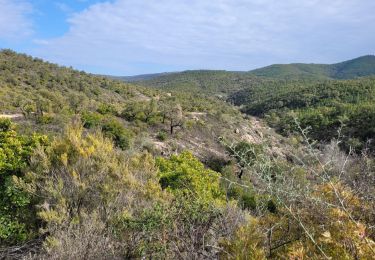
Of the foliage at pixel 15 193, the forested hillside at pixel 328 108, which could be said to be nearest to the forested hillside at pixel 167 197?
the foliage at pixel 15 193

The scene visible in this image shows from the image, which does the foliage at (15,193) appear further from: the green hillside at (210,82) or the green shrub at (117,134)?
the green hillside at (210,82)

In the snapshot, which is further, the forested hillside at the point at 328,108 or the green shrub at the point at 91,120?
the forested hillside at the point at 328,108

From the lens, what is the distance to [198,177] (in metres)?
16.6

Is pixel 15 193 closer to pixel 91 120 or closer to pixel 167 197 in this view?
pixel 167 197

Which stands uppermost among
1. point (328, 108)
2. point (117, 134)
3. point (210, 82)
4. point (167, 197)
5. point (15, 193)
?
point (210, 82)

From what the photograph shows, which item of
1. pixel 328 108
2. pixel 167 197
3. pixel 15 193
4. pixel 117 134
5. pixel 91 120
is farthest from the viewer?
pixel 328 108

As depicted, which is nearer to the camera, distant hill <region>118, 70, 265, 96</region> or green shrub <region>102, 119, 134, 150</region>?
green shrub <region>102, 119, 134, 150</region>

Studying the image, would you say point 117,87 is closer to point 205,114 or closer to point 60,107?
point 205,114

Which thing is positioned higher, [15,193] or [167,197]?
[15,193]

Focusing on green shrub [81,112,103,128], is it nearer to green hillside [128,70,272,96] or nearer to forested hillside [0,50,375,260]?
forested hillside [0,50,375,260]

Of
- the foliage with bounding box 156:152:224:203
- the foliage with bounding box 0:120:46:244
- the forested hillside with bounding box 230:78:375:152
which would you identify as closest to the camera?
the foliage with bounding box 0:120:46:244

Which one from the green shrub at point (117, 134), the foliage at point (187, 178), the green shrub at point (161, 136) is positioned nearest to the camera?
the foliage at point (187, 178)

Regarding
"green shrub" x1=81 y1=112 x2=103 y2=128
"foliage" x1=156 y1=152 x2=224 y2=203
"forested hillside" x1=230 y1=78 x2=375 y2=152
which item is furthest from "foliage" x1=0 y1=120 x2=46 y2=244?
"forested hillside" x1=230 y1=78 x2=375 y2=152

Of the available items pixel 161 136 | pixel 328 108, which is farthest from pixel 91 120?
pixel 328 108
